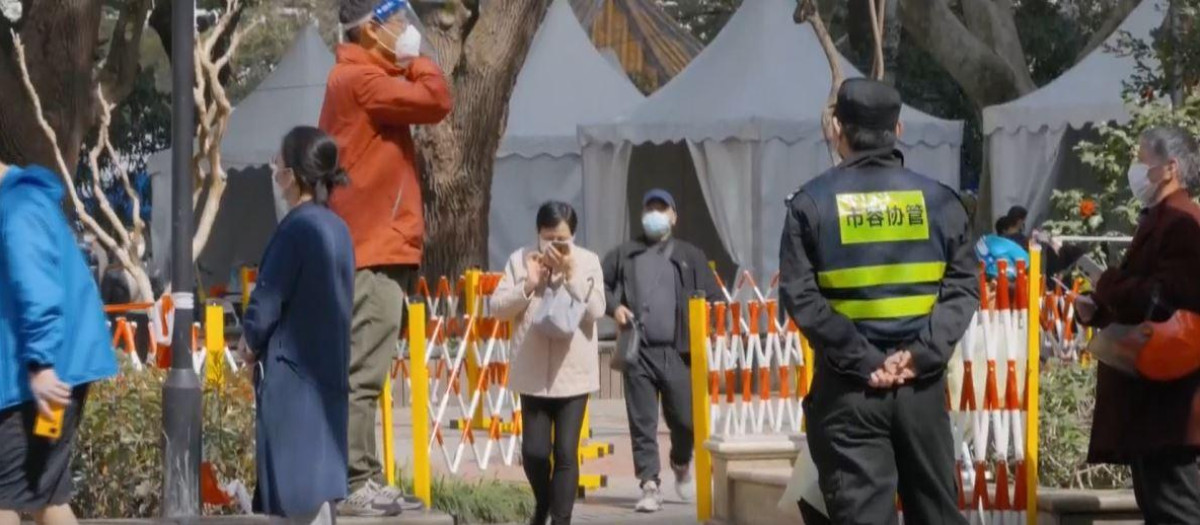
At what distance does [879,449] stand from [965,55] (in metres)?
22.7

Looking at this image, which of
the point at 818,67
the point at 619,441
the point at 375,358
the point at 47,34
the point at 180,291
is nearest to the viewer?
the point at 375,358

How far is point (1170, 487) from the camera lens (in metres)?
8.17

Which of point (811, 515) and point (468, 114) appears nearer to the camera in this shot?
point (811, 515)

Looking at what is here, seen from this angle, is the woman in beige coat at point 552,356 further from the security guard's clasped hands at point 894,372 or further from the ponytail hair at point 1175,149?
the security guard's clasped hands at point 894,372

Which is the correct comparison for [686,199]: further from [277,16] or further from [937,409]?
[277,16]

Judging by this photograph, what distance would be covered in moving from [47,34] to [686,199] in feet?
29.0

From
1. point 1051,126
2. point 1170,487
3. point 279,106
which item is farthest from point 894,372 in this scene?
point 279,106

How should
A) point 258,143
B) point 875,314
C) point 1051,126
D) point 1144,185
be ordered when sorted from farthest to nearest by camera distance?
point 258,143 → point 1051,126 → point 1144,185 → point 875,314

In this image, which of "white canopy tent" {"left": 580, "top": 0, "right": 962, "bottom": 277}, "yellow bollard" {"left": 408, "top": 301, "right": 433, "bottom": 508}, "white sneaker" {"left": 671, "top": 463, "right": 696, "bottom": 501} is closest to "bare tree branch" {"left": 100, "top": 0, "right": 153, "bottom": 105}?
"white canopy tent" {"left": 580, "top": 0, "right": 962, "bottom": 277}

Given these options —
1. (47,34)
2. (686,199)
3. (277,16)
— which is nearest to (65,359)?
(47,34)

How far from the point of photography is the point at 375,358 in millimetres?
9148

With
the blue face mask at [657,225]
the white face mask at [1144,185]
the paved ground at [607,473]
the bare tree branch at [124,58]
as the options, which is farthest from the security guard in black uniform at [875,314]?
the bare tree branch at [124,58]

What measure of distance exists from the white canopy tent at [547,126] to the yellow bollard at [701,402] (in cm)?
1402

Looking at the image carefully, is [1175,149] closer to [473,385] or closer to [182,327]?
[182,327]
